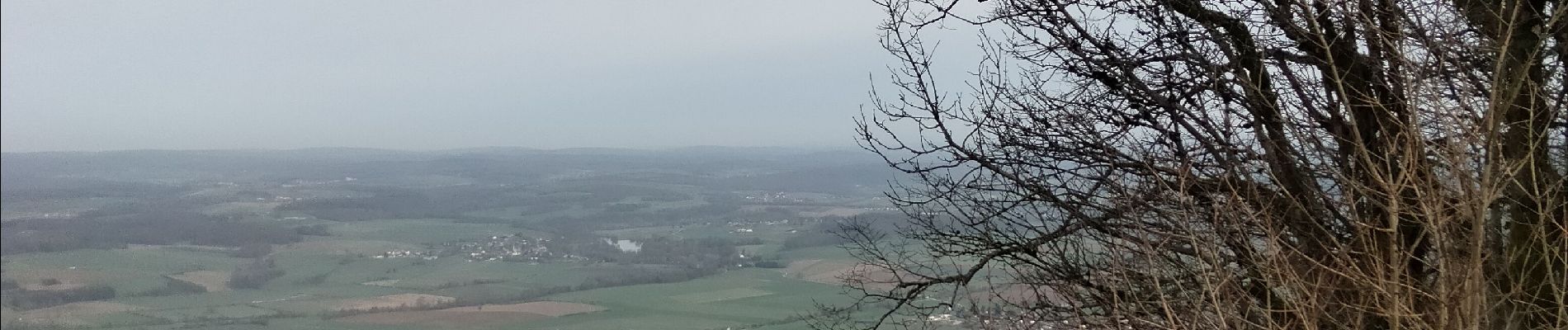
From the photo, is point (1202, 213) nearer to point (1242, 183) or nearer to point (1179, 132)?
point (1242, 183)

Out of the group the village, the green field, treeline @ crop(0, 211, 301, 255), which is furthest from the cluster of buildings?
treeline @ crop(0, 211, 301, 255)

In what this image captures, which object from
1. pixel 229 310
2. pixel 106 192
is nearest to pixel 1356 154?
pixel 106 192

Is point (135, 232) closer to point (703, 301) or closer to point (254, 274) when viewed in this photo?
point (254, 274)

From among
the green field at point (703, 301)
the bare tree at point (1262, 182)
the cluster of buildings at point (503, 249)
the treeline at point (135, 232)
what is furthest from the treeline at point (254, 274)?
the bare tree at point (1262, 182)

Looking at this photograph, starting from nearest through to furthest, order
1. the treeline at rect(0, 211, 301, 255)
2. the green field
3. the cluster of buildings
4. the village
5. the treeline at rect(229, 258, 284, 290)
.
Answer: the treeline at rect(0, 211, 301, 255) < the green field < the treeline at rect(229, 258, 284, 290) < the village < the cluster of buildings

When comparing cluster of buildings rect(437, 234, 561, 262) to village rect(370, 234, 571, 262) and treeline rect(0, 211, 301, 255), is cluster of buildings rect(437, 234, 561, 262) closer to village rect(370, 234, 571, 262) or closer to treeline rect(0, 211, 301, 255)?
village rect(370, 234, 571, 262)

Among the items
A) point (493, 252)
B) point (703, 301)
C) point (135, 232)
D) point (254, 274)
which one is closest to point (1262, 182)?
point (135, 232)

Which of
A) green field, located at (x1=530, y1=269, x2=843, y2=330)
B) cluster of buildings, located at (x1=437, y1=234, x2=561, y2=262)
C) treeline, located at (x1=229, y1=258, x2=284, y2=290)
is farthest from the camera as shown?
cluster of buildings, located at (x1=437, y1=234, x2=561, y2=262)

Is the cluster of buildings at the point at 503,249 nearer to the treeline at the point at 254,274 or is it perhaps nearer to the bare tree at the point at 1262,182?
the treeline at the point at 254,274

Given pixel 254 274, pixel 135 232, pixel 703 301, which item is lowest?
pixel 703 301
